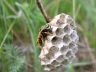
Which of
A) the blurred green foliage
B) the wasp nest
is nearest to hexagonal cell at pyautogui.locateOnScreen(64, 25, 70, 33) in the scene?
the wasp nest

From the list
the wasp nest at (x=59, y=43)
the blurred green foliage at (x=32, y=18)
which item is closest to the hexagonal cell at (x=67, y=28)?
the wasp nest at (x=59, y=43)

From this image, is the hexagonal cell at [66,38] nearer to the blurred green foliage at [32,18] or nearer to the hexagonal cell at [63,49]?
the hexagonal cell at [63,49]

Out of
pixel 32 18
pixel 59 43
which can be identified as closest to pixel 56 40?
pixel 59 43

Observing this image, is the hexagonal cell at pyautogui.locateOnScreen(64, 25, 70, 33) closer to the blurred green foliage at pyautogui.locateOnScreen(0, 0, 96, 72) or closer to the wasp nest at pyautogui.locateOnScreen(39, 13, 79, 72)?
the wasp nest at pyautogui.locateOnScreen(39, 13, 79, 72)

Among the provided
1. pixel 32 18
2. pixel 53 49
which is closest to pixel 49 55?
pixel 53 49

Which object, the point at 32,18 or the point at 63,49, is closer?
the point at 63,49

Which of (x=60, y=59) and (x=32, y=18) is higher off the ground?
(x=32, y=18)

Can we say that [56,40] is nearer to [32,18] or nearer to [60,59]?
[60,59]
